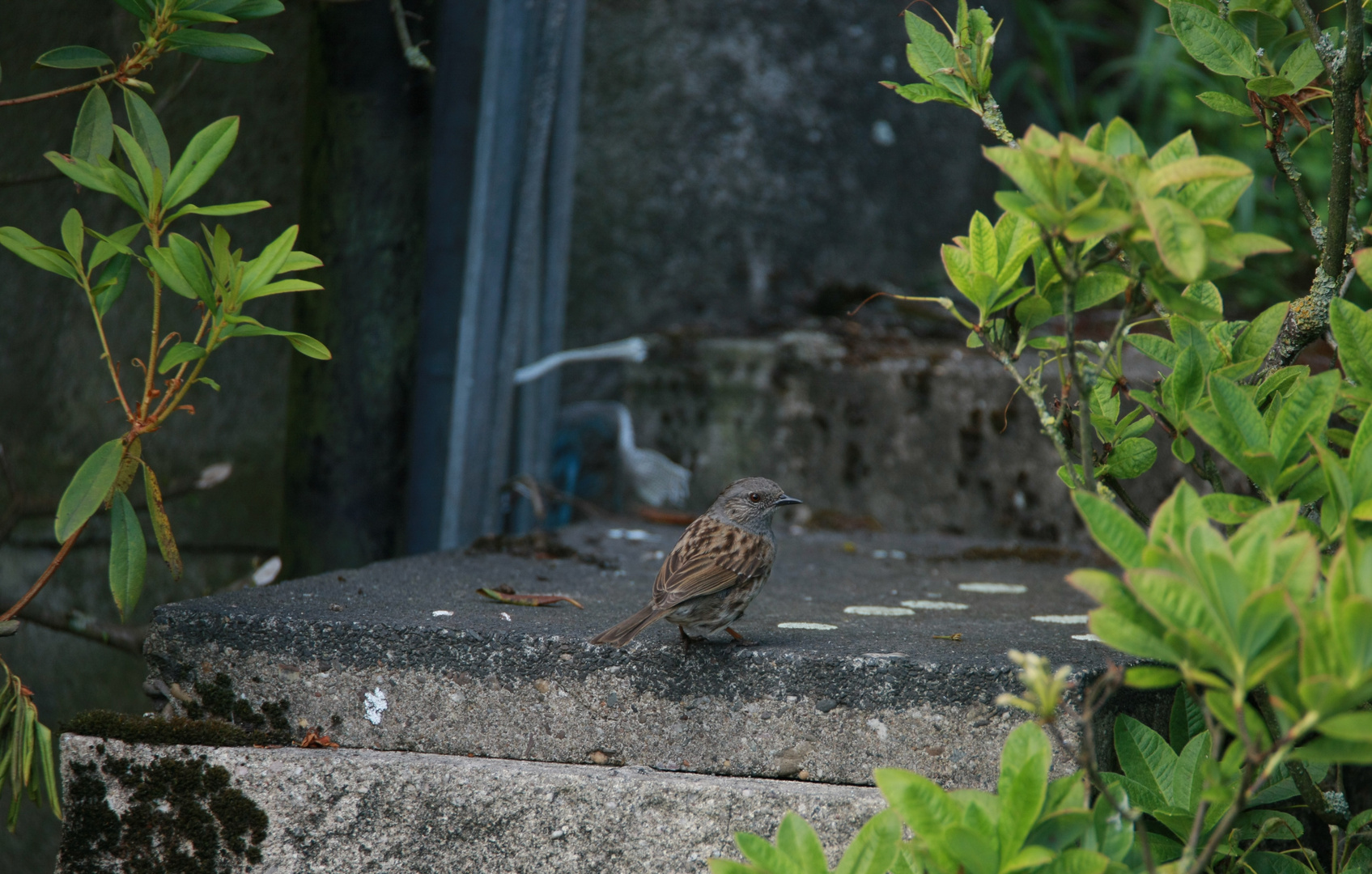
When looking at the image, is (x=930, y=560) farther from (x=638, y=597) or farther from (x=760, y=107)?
(x=760, y=107)

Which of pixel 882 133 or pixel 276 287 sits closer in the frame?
pixel 276 287

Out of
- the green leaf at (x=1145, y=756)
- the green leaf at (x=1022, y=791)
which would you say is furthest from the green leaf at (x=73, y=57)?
the green leaf at (x=1145, y=756)

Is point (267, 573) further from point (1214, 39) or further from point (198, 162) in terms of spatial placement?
point (1214, 39)

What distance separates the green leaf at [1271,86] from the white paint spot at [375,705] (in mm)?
1883

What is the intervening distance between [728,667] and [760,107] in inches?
122

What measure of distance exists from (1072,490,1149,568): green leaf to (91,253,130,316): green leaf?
1.64 meters

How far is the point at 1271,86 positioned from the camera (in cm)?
179

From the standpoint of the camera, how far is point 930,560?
10.8ft

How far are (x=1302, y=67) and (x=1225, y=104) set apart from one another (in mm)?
128

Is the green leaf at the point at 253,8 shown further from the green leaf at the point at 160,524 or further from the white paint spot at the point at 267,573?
the white paint spot at the point at 267,573

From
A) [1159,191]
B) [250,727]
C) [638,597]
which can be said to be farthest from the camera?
[638,597]

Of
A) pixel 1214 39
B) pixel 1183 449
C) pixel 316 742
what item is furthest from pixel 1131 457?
pixel 316 742

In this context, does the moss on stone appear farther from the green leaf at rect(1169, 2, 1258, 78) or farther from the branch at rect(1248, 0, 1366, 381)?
the green leaf at rect(1169, 2, 1258, 78)

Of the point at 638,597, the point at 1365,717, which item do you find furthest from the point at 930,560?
the point at 1365,717
